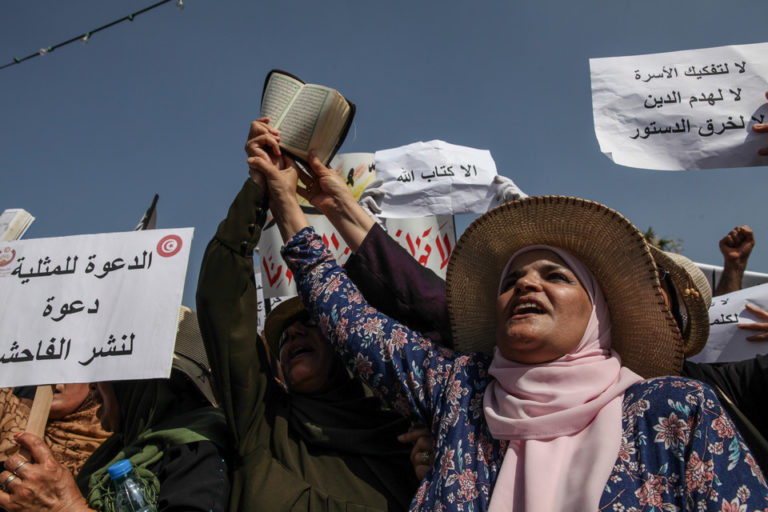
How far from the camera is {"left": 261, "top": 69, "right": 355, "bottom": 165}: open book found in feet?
7.68

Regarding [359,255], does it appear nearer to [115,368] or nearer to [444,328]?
[444,328]

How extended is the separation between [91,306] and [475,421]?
165 centimetres

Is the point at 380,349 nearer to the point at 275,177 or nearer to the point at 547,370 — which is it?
the point at 547,370

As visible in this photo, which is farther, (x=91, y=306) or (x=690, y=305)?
(x=91, y=306)

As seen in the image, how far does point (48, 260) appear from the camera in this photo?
105 inches

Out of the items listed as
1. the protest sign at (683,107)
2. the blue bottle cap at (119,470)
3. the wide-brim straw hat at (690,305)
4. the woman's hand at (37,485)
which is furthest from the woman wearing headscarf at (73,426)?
the protest sign at (683,107)

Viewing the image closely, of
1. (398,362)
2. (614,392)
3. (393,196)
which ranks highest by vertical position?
(393,196)

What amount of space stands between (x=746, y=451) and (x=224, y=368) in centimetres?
155

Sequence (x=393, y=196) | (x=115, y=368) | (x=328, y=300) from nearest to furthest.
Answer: (x=328, y=300), (x=115, y=368), (x=393, y=196)

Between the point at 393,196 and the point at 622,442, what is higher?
the point at 393,196

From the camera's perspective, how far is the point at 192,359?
295cm

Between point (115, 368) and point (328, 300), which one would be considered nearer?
point (328, 300)

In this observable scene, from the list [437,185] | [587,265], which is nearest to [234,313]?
[587,265]

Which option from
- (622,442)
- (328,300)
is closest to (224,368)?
(328,300)
